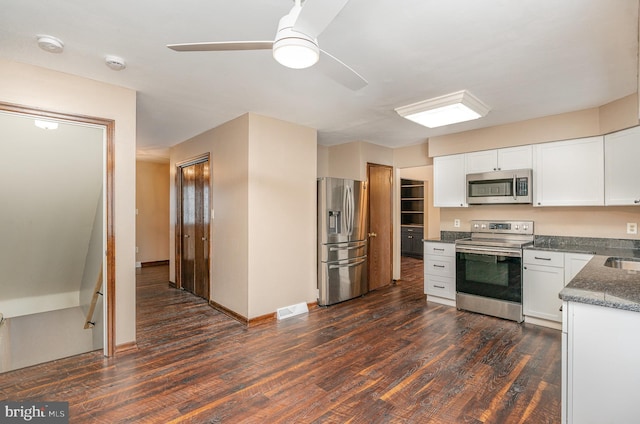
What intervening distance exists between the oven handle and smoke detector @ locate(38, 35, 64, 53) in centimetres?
448

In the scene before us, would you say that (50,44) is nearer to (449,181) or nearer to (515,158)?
(449,181)

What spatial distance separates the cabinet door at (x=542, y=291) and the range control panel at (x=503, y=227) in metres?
0.65

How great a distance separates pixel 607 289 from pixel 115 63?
3487 mm

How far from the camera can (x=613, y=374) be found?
1356 millimetres

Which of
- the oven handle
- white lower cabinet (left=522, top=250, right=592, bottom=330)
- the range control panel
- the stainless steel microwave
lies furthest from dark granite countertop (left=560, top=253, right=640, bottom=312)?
the range control panel

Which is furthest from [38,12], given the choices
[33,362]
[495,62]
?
[495,62]

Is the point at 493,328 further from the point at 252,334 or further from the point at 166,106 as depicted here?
the point at 166,106

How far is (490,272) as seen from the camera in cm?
385

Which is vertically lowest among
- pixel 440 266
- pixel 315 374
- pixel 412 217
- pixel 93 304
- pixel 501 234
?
pixel 315 374

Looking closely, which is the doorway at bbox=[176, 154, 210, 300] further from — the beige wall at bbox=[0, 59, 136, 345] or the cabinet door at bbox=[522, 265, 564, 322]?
the cabinet door at bbox=[522, 265, 564, 322]

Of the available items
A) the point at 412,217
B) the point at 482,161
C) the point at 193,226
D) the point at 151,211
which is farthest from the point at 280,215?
the point at 412,217

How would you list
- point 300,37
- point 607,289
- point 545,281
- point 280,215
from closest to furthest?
point 300,37
point 607,289
point 545,281
point 280,215

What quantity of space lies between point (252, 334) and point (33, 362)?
1870 mm

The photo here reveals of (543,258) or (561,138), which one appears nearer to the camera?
(543,258)
